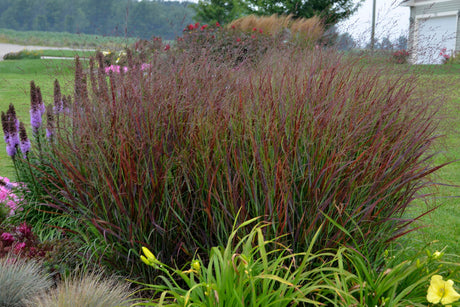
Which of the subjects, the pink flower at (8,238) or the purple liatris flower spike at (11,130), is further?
the purple liatris flower spike at (11,130)

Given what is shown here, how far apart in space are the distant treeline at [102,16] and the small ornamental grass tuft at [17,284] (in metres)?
1.90

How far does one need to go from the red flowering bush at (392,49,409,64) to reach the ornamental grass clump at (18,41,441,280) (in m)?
1.46

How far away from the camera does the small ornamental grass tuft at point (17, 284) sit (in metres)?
2.08

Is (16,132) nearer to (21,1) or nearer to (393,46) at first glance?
(393,46)

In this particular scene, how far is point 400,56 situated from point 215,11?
1889 cm

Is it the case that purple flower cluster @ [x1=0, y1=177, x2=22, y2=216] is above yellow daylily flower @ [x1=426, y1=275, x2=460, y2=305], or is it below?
below

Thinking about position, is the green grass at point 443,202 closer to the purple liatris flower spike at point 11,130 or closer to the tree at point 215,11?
the purple liatris flower spike at point 11,130

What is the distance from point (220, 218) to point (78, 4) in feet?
132

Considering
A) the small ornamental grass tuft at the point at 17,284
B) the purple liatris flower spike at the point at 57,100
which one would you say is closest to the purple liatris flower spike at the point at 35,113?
the purple liatris flower spike at the point at 57,100

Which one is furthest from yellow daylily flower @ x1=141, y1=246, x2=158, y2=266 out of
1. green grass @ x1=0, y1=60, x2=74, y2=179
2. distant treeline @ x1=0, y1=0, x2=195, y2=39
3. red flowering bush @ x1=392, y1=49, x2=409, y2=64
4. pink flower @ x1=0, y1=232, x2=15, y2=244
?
red flowering bush @ x1=392, y1=49, x2=409, y2=64

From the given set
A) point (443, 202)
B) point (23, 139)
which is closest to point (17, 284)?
point (23, 139)

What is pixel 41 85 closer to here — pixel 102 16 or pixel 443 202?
pixel 443 202

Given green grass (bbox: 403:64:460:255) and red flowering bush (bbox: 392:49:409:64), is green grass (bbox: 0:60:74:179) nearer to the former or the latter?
red flowering bush (bbox: 392:49:409:64)

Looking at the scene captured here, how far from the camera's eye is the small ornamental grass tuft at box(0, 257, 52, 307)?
6.81ft
